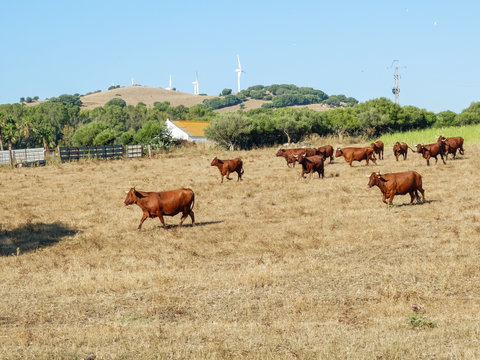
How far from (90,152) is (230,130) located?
678 inches

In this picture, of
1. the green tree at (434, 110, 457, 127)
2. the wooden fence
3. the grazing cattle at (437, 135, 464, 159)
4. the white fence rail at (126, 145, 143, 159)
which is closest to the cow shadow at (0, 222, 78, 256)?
the grazing cattle at (437, 135, 464, 159)

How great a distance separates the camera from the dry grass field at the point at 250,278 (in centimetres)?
845

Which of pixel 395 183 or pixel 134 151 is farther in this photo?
pixel 134 151

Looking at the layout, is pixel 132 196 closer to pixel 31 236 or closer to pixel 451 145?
pixel 31 236

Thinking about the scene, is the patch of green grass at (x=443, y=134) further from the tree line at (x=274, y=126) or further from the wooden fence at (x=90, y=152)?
the wooden fence at (x=90, y=152)

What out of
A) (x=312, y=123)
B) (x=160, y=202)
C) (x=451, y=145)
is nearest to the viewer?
(x=160, y=202)

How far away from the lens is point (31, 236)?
1945 cm

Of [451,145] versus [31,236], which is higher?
[451,145]

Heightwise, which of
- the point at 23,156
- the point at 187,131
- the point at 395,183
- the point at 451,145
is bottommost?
the point at 395,183

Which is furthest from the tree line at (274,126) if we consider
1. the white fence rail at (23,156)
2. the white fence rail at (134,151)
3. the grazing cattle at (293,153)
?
the grazing cattle at (293,153)

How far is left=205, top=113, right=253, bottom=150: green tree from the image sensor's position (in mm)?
69688

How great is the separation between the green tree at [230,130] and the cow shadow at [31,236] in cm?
4872

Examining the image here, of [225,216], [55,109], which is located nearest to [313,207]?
[225,216]

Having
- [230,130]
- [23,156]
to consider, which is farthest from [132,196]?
[230,130]
